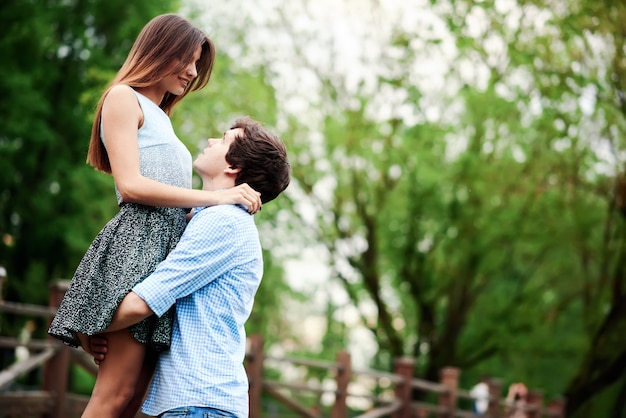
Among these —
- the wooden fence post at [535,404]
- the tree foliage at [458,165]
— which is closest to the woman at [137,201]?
the tree foliage at [458,165]

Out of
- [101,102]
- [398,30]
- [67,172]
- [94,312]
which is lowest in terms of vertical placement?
[67,172]

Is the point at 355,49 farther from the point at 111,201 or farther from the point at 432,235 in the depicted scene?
the point at 111,201

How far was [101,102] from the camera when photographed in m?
A: 2.51

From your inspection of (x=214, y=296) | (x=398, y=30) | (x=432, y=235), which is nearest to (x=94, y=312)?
(x=214, y=296)

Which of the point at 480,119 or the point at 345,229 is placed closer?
the point at 480,119

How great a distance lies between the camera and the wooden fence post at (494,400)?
12.8 m

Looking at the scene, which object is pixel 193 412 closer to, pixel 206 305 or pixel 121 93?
pixel 206 305

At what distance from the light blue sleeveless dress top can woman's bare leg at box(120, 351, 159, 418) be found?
0.43 metres

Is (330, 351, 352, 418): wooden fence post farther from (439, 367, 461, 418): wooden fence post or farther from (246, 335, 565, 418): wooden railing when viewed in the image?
(439, 367, 461, 418): wooden fence post

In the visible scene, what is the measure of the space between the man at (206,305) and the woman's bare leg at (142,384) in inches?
3.4

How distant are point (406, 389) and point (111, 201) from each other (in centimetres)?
855

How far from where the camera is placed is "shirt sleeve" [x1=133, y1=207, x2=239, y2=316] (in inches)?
88.6

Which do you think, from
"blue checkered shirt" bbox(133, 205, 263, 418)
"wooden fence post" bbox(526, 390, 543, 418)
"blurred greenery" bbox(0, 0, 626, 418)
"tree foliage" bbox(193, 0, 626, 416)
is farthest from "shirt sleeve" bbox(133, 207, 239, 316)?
"wooden fence post" bbox(526, 390, 543, 418)

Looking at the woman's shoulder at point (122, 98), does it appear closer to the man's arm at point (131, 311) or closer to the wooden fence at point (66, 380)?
the man's arm at point (131, 311)
